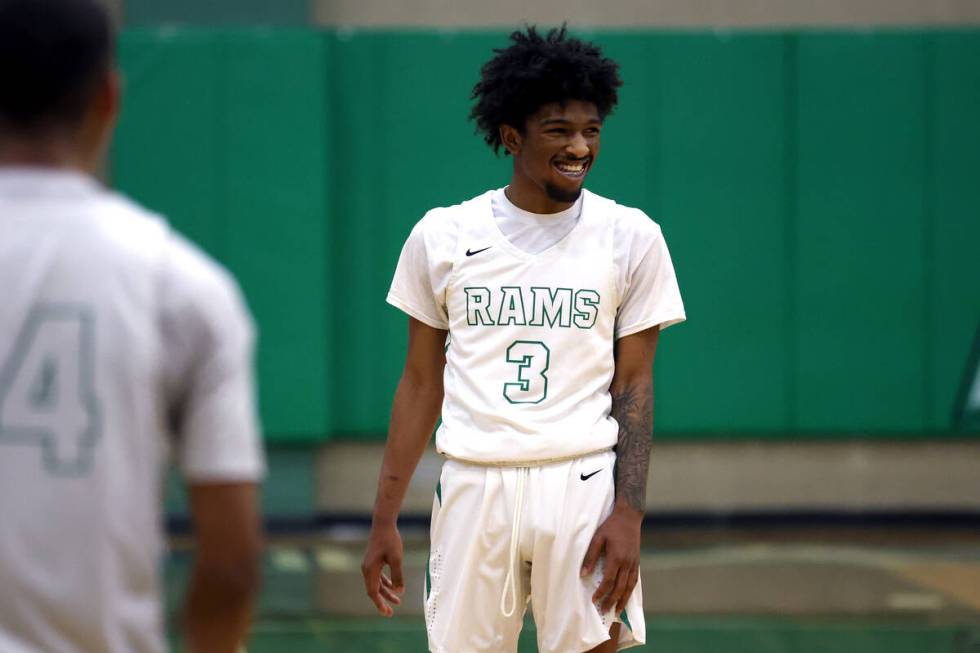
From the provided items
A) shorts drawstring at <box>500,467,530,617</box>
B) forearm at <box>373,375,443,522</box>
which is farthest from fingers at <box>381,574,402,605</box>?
shorts drawstring at <box>500,467,530,617</box>

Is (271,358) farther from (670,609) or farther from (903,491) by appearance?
(903,491)

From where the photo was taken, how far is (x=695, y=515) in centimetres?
937

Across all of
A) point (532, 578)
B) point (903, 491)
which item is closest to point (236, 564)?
point (532, 578)

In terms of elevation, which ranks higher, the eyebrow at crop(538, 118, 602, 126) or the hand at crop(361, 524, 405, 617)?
the eyebrow at crop(538, 118, 602, 126)

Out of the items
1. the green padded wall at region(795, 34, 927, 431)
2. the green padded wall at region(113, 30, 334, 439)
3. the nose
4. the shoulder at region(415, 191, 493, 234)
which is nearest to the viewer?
the nose

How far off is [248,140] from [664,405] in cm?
300

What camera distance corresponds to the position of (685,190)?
919cm

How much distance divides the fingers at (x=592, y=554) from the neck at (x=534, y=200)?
79 centimetres

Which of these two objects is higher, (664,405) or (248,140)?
(248,140)

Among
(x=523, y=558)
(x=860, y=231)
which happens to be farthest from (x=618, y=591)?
(x=860, y=231)

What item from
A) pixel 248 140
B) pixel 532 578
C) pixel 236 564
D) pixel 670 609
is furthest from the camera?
pixel 248 140

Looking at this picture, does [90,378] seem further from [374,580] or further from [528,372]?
[374,580]

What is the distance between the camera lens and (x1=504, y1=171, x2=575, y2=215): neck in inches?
141

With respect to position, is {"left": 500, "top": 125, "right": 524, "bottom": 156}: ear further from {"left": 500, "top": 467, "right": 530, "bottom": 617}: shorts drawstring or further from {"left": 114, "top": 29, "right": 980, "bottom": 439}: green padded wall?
{"left": 114, "top": 29, "right": 980, "bottom": 439}: green padded wall
